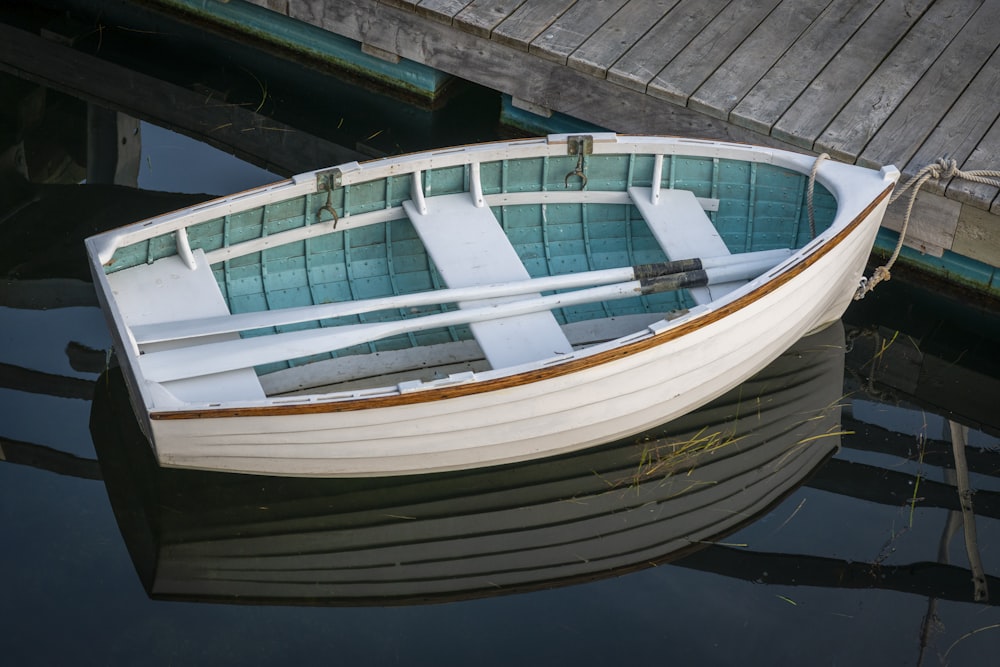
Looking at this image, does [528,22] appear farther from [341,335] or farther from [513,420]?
[513,420]

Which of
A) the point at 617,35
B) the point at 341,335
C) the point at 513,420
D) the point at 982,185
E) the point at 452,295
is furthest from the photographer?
the point at 617,35

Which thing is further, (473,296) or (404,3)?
(404,3)

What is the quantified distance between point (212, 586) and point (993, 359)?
12.1 ft

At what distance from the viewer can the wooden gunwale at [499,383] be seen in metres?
4.31

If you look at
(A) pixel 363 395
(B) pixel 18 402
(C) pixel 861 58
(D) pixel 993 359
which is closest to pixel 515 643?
(A) pixel 363 395

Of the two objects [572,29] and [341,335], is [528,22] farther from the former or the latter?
[341,335]

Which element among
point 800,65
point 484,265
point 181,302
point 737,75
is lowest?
point 181,302

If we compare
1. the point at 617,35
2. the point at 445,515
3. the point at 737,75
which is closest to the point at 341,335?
the point at 445,515

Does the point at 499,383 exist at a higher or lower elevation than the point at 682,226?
lower

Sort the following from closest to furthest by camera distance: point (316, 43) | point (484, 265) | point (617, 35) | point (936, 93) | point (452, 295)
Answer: point (452, 295) → point (484, 265) → point (936, 93) → point (617, 35) → point (316, 43)

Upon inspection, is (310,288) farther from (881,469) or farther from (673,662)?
(881,469)

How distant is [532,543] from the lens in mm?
4828

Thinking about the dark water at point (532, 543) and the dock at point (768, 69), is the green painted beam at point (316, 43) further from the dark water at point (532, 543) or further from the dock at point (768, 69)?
the dark water at point (532, 543)

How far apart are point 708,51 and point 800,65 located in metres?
0.48
